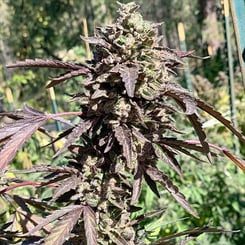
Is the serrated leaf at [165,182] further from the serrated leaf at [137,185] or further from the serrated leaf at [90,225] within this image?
the serrated leaf at [90,225]

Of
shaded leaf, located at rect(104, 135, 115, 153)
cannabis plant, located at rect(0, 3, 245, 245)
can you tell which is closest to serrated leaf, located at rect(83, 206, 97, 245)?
cannabis plant, located at rect(0, 3, 245, 245)

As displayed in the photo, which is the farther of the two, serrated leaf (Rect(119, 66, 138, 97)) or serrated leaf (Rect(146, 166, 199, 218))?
serrated leaf (Rect(146, 166, 199, 218))

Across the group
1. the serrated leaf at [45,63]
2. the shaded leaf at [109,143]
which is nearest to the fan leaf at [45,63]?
the serrated leaf at [45,63]

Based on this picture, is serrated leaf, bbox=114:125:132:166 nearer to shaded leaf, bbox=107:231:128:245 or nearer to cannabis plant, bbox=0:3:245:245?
cannabis plant, bbox=0:3:245:245

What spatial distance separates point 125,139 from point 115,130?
28 mm

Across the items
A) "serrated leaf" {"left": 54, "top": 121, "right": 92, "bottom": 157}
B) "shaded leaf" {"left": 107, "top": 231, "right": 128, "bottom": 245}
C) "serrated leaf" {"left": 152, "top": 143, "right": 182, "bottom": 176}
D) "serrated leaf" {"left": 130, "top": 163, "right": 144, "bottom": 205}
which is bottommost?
"shaded leaf" {"left": 107, "top": 231, "right": 128, "bottom": 245}

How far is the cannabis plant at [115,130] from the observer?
857 millimetres

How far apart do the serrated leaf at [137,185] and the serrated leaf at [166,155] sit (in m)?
0.04

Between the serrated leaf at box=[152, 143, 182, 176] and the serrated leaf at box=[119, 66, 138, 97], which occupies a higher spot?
the serrated leaf at box=[119, 66, 138, 97]

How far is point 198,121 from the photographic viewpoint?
0.84 meters

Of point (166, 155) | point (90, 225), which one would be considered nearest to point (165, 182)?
point (166, 155)

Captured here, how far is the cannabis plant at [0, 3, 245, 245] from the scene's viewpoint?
86 centimetres

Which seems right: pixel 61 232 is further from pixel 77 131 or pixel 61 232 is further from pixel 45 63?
pixel 45 63

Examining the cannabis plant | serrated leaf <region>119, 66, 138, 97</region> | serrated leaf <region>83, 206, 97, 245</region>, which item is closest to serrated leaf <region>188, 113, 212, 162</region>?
the cannabis plant
